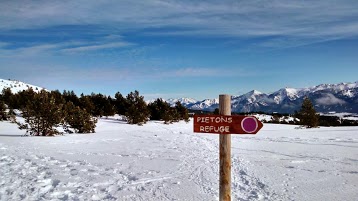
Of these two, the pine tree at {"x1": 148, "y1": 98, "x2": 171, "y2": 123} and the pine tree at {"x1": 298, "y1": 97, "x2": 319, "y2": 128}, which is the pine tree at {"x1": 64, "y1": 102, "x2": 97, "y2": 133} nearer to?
the pine tree at {"x1": 148, "y1": 98, "x2": 171, "y2": 123}

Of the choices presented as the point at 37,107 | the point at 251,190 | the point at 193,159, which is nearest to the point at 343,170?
the point at 251,190

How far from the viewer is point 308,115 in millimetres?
46969

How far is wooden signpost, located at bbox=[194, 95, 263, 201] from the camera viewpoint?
18.0 feet

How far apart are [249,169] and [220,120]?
6171 millimetres

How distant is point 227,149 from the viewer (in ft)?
19.4

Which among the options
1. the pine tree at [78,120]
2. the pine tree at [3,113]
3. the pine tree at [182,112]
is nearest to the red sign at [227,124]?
the pine tree at [78,120]

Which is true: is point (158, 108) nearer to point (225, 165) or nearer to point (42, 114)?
point (42, 114)

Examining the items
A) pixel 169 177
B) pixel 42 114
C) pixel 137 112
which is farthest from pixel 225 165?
pixel 137 112

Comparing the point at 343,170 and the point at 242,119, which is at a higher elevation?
the point at 242,119

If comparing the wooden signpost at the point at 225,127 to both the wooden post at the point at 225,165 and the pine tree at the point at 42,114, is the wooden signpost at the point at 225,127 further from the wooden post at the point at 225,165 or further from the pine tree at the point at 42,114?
the pine tree at the point at 42,114

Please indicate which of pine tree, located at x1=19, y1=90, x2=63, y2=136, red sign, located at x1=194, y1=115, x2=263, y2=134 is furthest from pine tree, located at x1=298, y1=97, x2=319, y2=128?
red sign, located at x1=194, y1=115, x2=263, y2=134

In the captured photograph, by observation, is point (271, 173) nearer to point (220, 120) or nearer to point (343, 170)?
point (343, 170)

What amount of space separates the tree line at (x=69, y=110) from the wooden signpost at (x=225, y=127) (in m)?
21.4

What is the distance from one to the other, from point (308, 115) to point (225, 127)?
45622mm
